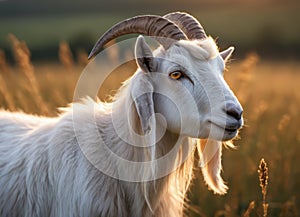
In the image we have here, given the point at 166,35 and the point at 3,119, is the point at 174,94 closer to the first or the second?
the point at 166,35

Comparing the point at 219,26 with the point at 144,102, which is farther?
Result: the point at 219,26

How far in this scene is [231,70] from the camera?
588 inches

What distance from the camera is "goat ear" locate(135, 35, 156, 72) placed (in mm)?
3469

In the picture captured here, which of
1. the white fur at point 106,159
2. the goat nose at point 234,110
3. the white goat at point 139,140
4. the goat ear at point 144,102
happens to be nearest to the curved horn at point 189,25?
the white goat at point 139,140

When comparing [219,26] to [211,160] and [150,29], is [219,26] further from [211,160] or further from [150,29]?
[150,29]

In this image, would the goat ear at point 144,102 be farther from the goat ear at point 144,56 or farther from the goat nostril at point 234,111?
the goat nostril at point 234,111

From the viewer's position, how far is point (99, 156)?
3.75m

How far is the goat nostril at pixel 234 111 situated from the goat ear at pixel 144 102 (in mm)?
527

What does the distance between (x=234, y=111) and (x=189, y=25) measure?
930mm

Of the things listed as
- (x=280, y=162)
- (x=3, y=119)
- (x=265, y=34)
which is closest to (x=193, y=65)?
(x=3, y=119)

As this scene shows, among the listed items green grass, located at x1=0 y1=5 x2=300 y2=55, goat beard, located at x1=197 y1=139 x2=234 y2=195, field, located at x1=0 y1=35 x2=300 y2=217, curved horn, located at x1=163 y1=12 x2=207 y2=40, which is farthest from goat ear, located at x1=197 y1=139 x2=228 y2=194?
green grass, located at x1=0 y1=5 x2=300 y2=55

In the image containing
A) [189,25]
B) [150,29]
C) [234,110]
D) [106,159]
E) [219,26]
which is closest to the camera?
[234,110]

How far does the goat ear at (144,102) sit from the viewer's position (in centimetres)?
345

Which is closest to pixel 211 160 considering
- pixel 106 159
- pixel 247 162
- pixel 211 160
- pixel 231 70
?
pixel 211 160
